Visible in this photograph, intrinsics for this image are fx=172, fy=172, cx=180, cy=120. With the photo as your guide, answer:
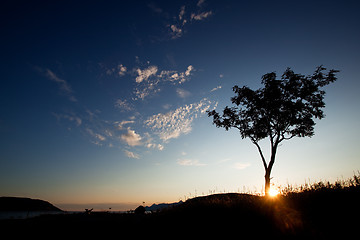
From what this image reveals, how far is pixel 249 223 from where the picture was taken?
5281mm

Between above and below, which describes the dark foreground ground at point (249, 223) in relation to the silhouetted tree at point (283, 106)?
below

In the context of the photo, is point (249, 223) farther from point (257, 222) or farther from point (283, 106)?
point (283, 106)

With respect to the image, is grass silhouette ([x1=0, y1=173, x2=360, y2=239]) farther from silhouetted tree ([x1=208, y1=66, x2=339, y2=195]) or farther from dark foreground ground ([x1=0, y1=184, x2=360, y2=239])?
silhouetted tree ([x1=208, y1=66, x2=339, y2=195])

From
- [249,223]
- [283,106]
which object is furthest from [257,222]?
[283,106]

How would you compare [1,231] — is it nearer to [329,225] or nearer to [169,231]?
[169,231]

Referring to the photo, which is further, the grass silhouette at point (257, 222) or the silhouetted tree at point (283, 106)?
the silhouetted tree at point (283, 106)

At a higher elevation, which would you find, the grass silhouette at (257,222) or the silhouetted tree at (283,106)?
the silhouetted tree at (283,106)

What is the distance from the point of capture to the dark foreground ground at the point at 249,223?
14.9ft

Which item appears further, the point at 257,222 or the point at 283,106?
the point at 283,106

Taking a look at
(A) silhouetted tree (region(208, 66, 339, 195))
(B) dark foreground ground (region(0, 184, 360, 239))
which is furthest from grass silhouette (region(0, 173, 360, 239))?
(A) silhouetted tree (region(208, 66, 339, 195))

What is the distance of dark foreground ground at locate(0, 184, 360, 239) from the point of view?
454cm

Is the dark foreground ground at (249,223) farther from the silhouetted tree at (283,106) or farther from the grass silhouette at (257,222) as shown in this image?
the silhouetted tree at (283,106)

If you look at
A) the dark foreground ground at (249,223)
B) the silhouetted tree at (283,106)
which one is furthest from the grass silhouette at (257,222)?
the silhouetted tree at (283,106)

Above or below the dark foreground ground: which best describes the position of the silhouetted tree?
above
